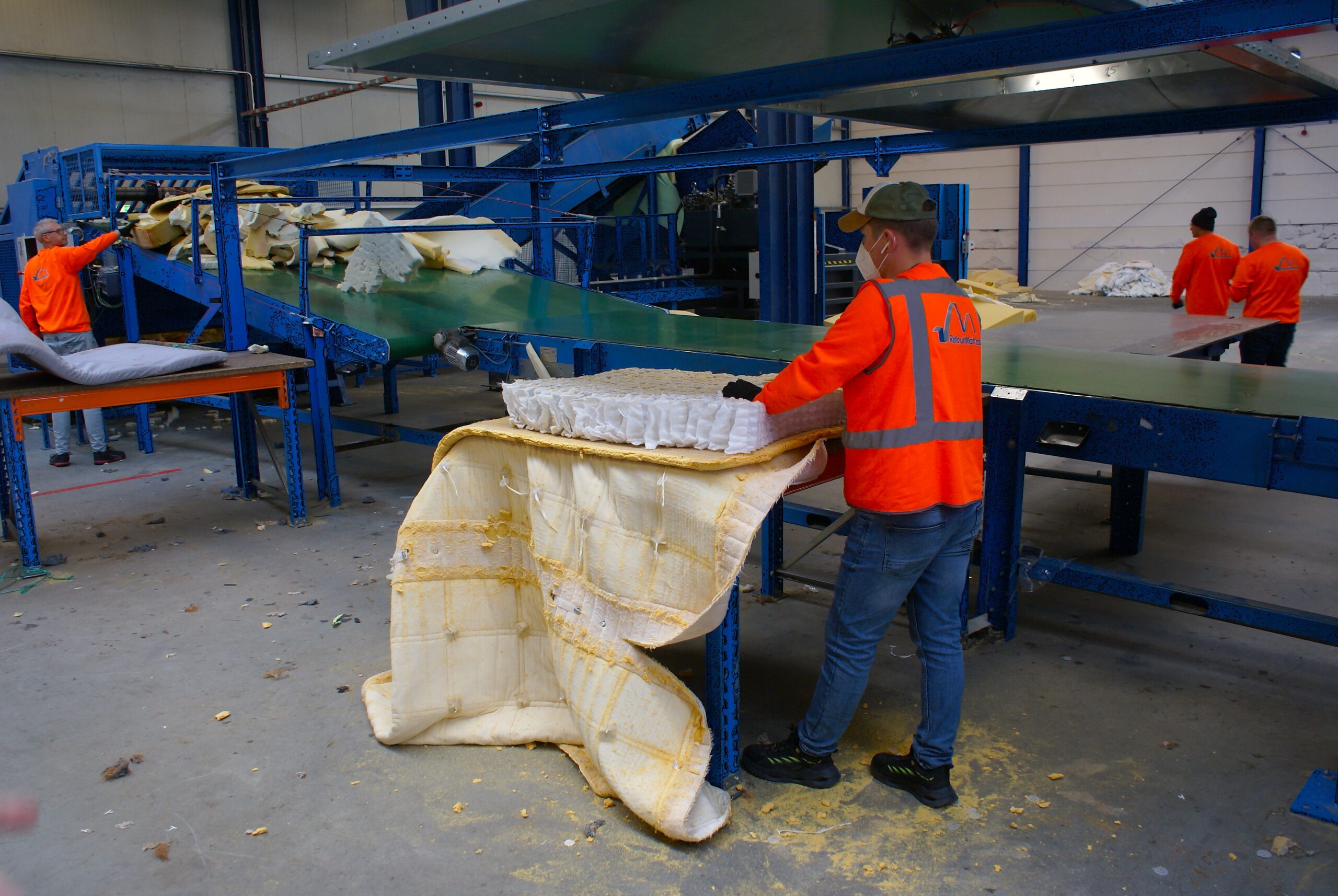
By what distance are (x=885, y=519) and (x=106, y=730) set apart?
108 inches

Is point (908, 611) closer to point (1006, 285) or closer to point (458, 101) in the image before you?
point (458, 101)

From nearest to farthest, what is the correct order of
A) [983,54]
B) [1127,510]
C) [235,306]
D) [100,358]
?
[983,54]
[1127,510]
[100,358]
[235,306]

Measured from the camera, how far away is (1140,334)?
5.52m

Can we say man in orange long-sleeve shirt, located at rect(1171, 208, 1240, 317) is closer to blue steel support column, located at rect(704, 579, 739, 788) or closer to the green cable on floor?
blue steel support column, located at rect(704, 579, 739, 788)

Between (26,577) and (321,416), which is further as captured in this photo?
(321,416)

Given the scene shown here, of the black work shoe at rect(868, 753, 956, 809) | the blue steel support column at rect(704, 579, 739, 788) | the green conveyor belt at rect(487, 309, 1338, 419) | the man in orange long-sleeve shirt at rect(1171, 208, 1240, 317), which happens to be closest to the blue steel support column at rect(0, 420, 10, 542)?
the green conveyor belt at rect(487, 309, 1338, 419)

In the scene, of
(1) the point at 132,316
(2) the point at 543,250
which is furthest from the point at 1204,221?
(1) the point at 132,316

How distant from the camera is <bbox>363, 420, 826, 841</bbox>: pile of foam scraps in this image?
2.62 m

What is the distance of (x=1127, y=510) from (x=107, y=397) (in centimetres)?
528

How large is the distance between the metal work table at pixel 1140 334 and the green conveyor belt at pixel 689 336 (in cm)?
27

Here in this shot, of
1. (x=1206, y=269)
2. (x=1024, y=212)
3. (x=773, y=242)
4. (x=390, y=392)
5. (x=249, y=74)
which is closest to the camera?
(x=1206, y=269)

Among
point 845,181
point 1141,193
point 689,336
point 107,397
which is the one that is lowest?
point 107,397

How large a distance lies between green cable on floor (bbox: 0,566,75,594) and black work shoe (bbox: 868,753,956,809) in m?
4.18

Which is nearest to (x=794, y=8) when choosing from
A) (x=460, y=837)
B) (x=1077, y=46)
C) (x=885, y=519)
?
(x=1077, y=46)
